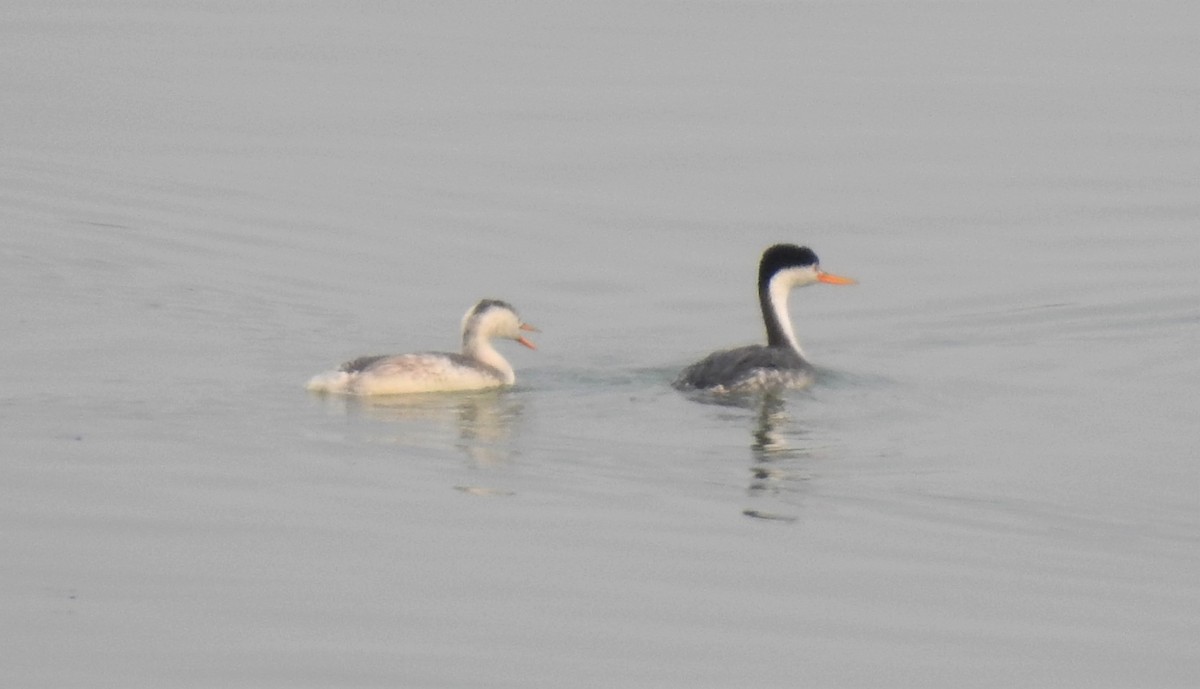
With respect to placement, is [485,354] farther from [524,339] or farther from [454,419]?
[454,419]

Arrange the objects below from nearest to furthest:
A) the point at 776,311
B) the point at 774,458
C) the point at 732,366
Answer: the point at 774,458 → the point at 732,366 → the point at 776,311

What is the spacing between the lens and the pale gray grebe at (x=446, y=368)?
16344mm

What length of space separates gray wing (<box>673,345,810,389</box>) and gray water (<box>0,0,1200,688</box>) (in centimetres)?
25

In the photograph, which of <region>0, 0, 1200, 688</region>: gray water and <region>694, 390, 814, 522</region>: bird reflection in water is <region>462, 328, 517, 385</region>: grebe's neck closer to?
<region>0, 0, 1200, 688</region>: gray water

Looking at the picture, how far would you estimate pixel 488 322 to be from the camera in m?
17.6


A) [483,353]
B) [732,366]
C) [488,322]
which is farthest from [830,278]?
[483,353]

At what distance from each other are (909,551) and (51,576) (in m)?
4.36

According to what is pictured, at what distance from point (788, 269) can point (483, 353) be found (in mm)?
2753

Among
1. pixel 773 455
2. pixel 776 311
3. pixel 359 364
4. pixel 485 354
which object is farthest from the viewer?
pixel 776 311

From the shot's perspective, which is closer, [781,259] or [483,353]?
[483,353]

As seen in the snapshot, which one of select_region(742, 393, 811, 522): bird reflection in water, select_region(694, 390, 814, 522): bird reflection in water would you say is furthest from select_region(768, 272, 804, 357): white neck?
select_region(742, 393, 811, 522): bird reflection in water

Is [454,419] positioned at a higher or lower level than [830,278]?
lower

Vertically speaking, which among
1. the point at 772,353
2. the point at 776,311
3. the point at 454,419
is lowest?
the point at 454,419

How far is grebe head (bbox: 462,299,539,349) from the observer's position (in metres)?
17.6
